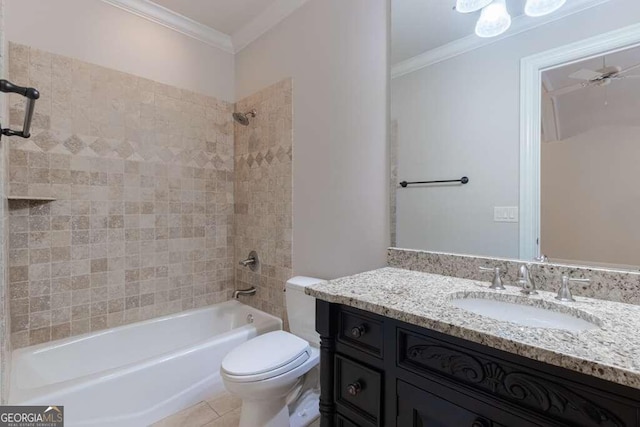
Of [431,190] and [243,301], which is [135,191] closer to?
[243,301]

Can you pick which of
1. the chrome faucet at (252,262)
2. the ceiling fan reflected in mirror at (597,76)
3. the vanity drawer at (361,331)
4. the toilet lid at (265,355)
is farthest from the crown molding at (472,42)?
the chrome faucet at (252,262)

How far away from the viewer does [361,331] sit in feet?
3.12

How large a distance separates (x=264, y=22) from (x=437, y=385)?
8.14 feet

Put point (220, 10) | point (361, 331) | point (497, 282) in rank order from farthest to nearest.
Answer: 1. point (220, 10)
2. point (497, 282)
3. point (361, 331)

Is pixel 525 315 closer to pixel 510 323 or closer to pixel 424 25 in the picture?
pixel 510 323

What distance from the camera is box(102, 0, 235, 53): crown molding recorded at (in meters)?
2.02

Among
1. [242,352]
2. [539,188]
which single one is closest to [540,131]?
[539,188]

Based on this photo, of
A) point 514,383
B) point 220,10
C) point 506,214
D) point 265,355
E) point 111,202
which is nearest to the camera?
point 514,383

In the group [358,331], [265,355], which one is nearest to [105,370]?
[265,355]

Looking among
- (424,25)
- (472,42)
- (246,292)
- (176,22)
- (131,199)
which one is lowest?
(246,292)

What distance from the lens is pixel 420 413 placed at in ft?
2.66

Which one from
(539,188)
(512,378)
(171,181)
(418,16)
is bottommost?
(512,378)

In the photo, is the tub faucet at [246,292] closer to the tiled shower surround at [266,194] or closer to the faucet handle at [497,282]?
the tiled shower surround at [266,194]

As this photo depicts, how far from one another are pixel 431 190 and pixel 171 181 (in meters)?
1.85
